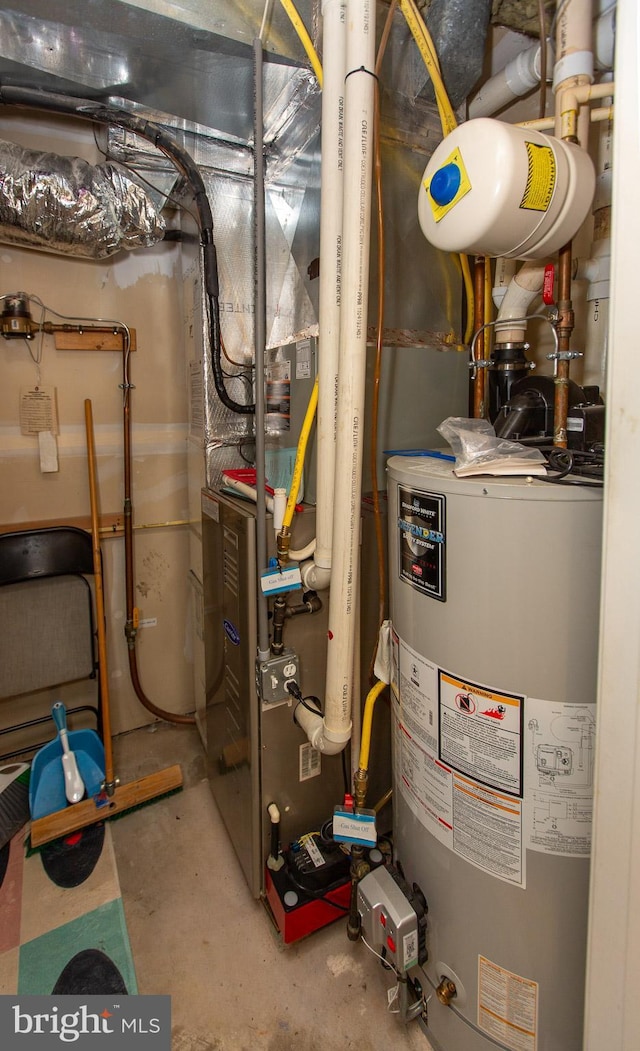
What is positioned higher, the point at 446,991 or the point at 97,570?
the point at 97,570

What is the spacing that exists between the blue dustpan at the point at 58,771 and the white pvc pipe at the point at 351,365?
3.87 feet

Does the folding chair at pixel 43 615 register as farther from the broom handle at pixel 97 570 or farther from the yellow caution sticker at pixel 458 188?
the yellow caution sticker at pixel 458 188

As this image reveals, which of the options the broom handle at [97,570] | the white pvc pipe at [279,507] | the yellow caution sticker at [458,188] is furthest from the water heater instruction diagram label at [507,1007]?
the broom handle at [97,570]

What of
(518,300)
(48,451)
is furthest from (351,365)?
(48,451)

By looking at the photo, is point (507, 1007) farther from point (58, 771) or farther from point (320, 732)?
point (58, 771)

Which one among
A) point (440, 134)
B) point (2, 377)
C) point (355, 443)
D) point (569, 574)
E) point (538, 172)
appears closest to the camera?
point (569, 574)

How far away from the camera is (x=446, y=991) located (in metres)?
0.97

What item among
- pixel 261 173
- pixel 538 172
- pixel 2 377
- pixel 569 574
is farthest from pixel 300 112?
pixel 569 574

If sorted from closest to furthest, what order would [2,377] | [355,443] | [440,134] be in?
[355,443]
[440,134]
[2,377]

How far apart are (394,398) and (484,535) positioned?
640 mm

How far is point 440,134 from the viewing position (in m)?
1.46

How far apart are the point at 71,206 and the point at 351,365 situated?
1.35m

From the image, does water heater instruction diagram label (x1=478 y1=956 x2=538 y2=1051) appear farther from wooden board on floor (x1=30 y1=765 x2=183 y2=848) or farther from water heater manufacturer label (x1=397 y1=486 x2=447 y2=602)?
wooden board on floor (x1=30 y1=765 x2=183 y2=848)

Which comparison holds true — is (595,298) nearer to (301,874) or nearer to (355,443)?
(355,443)
